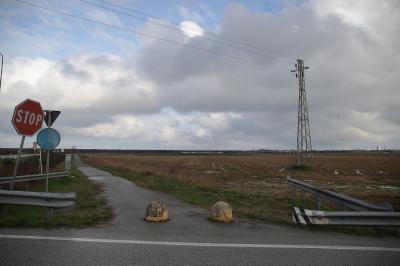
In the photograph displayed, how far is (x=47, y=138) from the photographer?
10555mm

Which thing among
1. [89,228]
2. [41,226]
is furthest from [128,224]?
[41,226]

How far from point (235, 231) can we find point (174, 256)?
7.54ft

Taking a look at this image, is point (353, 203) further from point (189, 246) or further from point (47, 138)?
point (47, 138)

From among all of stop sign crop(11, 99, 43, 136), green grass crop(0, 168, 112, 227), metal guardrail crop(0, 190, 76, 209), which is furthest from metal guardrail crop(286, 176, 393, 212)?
stop sign crop(11, 99, 43, 136)

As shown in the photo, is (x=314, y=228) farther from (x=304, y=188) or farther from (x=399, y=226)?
(x=304, y=188)

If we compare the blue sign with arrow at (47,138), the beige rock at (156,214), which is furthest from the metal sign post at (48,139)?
the beige rock at (156,214)

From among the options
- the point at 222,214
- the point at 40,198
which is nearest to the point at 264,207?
the point at 222,214

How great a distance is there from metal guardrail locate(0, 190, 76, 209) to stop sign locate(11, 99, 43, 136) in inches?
56.8

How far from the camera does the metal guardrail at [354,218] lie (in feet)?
26.4

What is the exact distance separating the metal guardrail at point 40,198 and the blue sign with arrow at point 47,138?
1.84 m

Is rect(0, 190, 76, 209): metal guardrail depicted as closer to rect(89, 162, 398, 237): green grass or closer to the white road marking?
the white road marking

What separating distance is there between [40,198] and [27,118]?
2.00m

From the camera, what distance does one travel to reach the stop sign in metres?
9.35

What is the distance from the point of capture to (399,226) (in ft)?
26.6
